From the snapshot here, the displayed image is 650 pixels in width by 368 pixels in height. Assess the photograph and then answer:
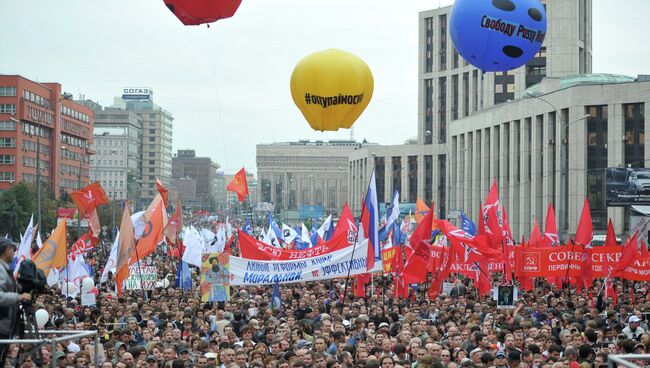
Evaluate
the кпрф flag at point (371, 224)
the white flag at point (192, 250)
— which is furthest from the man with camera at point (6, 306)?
the white flag at point (192, 250)

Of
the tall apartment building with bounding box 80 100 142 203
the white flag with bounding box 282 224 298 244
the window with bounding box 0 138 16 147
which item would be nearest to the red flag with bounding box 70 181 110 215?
the white flag with bounding box 282 224 298 244

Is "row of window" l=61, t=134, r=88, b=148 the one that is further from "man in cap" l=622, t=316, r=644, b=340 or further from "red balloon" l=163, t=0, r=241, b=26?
"man in cap" l=622, t=316, r=644, b=340

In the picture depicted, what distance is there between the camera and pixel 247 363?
13.2 m

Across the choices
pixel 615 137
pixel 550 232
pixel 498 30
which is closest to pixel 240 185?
pixel 550 232

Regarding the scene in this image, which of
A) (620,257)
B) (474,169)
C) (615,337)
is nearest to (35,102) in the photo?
(474,169)

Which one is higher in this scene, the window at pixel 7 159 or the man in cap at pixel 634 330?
the window at pixel 7 159

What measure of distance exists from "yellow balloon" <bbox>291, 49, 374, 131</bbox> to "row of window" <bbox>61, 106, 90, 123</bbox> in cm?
9302

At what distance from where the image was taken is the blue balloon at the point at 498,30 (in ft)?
59.8

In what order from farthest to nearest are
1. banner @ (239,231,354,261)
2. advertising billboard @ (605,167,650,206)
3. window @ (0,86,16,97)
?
window @ (0,86,16,97) → advertising billboard @ (605,167,650,206) → banner @ (239,231,354,261)

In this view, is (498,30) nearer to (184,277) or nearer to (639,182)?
(184,277)

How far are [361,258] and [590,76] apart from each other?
53.3m

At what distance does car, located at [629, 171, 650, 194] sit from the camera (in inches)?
1868

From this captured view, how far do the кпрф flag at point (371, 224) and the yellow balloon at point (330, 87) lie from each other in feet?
9.52

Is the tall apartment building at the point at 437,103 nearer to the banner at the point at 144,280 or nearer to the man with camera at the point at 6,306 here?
the banner at the point at 144,280
